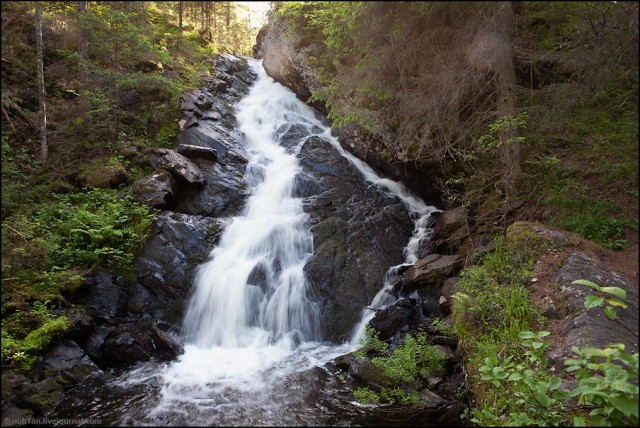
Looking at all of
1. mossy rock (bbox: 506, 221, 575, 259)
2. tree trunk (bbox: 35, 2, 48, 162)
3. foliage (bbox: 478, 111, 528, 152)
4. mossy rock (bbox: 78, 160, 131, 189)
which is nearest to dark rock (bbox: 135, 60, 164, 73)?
tree trunk (bbox: 35, 2, 48, 162)

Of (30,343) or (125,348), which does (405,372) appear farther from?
(30,343)

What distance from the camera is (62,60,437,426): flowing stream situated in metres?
5.82

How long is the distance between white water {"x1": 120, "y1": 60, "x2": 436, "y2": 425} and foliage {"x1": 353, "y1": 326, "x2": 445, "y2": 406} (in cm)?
156

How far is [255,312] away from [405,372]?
13.4 feet

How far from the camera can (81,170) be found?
36.5 ft

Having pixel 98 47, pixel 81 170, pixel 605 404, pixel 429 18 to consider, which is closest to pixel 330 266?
pixel 429 18

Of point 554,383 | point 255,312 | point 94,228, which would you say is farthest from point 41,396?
point 554,383

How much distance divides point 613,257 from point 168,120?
1350cm

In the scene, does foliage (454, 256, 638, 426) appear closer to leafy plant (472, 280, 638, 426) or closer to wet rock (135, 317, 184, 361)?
leafy plant (472, 280, 638, 426)

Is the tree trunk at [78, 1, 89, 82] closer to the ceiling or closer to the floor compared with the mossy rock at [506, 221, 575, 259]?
closer to the ceiling

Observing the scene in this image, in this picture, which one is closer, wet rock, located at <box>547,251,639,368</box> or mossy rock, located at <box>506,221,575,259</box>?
wet rock, located at <box>547,251,639,368</box>

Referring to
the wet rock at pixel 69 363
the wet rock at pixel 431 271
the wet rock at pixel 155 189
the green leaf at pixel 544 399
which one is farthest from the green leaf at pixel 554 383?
the wet rock at pixel 155 189

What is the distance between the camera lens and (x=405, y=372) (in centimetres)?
616

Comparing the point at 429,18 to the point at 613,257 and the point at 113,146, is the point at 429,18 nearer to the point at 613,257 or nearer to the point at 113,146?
the point at 613,257
